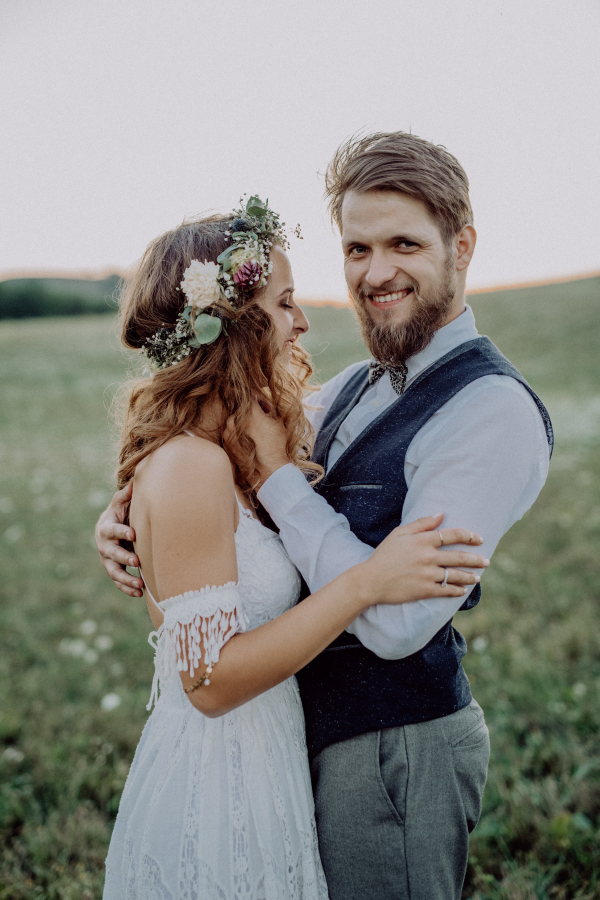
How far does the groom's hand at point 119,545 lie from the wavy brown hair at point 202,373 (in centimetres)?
21

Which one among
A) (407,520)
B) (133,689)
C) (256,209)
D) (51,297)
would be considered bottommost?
(51,297)

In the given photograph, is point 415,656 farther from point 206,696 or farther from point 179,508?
point 179,508

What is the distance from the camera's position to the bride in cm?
191

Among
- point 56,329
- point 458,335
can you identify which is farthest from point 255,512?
point 56,329

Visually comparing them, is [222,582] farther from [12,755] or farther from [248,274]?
[12,755]

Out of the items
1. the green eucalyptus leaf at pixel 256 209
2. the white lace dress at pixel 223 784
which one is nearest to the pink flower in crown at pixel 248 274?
the green eucalyptus leaf at pixel 256 209

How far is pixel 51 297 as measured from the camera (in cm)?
4166

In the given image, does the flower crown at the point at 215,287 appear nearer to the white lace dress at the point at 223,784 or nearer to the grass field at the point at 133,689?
the white lace dress at the point at 223,784

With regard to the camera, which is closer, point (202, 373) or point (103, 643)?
point (202, 373)

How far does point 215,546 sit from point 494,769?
246 cm

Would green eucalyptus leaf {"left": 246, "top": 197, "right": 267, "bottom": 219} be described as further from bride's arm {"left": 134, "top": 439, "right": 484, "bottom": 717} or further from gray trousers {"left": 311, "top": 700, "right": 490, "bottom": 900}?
gray trousers {"left": 311, "top": 700, "right": 490, "bottom": 900}

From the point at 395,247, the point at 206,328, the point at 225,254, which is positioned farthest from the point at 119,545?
the point at 395,247

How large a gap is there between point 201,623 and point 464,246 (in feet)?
5.79

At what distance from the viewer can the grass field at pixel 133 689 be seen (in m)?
3.04
